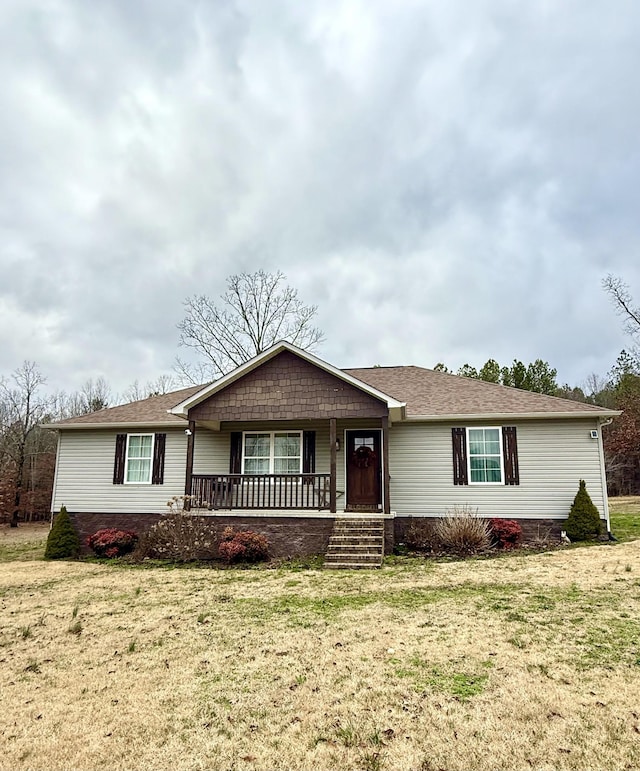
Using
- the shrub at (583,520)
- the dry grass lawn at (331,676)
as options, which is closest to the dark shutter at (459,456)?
the shrub at (583,520)

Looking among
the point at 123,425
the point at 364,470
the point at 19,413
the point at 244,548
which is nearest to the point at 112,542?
the point at 123,425

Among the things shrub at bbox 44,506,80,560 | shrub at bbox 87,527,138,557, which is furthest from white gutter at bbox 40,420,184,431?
shrub at bbox 87,527,138,557

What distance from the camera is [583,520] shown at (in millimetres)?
12492

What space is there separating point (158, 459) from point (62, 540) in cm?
321

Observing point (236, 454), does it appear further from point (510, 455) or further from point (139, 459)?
point (510, 455)

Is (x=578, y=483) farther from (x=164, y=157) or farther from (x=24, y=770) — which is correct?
(x=164, y=157)

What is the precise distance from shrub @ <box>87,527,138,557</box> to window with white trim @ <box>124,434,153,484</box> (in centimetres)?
166

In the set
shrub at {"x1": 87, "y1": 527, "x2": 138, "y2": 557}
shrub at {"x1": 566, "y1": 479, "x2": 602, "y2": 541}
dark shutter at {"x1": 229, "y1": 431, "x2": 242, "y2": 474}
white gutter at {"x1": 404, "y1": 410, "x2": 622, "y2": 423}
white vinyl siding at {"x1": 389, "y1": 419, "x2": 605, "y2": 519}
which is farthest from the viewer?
dark shutter at {"x1": 229, "y1": 431, "x2": 242, "y2": 474}

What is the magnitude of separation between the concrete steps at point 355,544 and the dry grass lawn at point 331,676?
6.14ft

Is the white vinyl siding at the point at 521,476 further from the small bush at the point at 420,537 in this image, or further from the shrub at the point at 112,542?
the shrub at the point at 112,542

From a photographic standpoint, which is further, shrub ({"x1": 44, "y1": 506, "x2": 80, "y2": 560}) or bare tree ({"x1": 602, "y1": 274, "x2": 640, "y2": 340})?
bare tree ({"x1": 602, "y1": 274, "x2": 640, "y2": 340})

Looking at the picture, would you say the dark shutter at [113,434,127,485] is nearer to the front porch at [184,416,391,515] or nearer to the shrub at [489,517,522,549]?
the front porch at [184,416,391,515]

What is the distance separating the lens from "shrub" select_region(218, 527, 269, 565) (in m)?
11.5

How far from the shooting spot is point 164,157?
14539 millimetres
